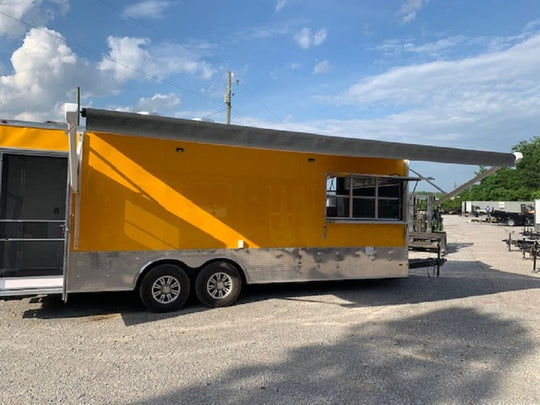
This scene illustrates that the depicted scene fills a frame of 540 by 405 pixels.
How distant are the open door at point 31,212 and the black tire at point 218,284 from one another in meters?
2.66

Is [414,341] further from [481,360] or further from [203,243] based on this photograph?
[203,243]

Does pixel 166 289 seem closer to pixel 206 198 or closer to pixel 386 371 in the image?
pixel 206 198

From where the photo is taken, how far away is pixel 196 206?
6.47 meters

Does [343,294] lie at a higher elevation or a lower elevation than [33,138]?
lower

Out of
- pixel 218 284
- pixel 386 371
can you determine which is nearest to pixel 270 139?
pixel 218 284

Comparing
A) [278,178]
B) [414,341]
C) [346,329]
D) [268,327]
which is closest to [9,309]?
[268,327]

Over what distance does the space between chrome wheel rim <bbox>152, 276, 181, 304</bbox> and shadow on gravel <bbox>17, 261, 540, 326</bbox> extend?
24cm

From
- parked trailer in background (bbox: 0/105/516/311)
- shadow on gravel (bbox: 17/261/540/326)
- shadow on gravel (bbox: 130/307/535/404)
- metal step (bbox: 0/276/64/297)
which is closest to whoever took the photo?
shadow on gravel (bbox: 130/307/535/404)

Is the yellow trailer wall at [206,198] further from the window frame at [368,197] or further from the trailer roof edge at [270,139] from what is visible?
the trailer roof edge at [270,139]

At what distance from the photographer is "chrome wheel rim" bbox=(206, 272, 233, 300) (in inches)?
260

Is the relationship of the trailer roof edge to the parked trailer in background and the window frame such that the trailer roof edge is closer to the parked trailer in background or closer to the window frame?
the parked trailer in background

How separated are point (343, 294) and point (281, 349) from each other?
9.92 ft

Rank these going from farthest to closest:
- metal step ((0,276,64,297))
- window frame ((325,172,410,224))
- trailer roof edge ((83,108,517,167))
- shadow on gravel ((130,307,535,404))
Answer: window frame ((325,172,410,224)) < metal step ((0,276,64,297)) < trailer roof edge ((83,108,517,167)) < shadow on gravel ((130,307,535,404))

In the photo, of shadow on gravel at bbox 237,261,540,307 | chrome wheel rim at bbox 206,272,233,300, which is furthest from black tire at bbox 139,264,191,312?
shadow on gravel at bbox 237,261,540,307
